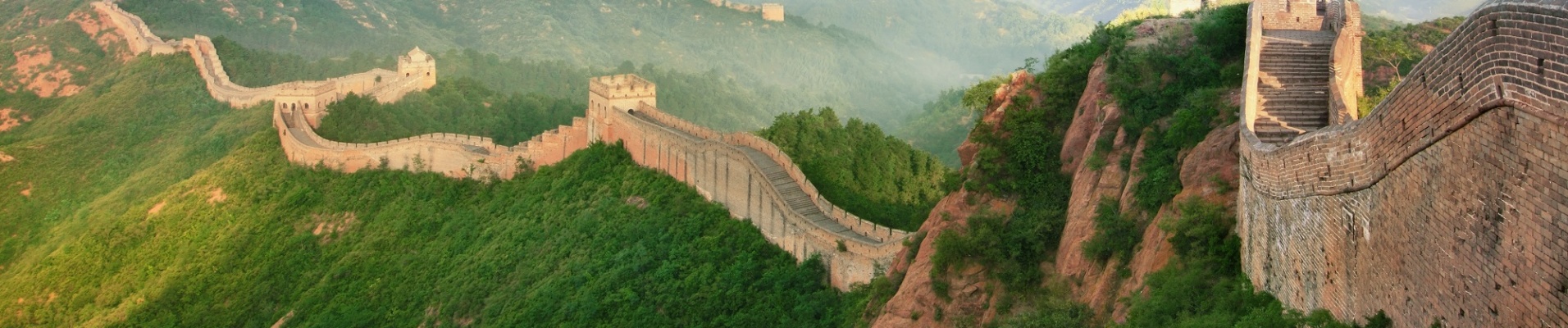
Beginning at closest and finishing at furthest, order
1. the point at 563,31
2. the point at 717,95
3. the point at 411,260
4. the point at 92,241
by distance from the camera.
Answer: the point at 411,260, the point at 92,241, the point at 717,95, the point at 563,31

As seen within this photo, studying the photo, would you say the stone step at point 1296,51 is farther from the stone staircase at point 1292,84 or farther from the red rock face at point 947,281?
the red rock face at point 947,281

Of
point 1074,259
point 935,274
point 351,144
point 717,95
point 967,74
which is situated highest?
point 1074,259

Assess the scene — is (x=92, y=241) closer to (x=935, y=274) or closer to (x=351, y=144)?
(x=351, y=144)

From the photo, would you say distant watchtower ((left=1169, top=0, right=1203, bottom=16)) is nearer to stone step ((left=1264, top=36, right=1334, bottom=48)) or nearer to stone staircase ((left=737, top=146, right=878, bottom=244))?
stone staircase ((left=737, top=146, right=878, bottom=244))

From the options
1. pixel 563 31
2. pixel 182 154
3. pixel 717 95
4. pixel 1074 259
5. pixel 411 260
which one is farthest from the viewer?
pixel 563 31

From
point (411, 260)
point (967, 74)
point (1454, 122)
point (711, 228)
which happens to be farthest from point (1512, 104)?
point (967, 74)

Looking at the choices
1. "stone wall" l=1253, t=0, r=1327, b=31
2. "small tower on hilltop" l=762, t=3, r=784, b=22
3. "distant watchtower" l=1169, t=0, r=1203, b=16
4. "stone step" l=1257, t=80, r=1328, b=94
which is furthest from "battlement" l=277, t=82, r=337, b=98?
"small tower on hilltop" l=762, t=3, r=784, b=22

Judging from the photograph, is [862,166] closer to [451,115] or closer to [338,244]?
[338,244]
